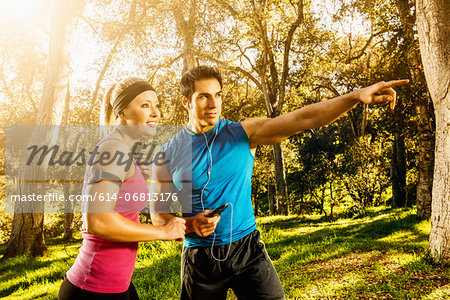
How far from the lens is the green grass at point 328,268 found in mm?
4469

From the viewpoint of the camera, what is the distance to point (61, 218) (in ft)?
89.0

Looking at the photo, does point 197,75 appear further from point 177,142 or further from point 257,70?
point 257,70

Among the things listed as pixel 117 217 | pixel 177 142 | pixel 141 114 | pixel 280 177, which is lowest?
pixel 280 177

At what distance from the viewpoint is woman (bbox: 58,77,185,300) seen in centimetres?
158

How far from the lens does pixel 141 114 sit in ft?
6.49

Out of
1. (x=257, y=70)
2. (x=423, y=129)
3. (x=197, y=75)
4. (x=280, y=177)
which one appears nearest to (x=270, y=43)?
(x=257, y=70)

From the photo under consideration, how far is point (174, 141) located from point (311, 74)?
1452cm

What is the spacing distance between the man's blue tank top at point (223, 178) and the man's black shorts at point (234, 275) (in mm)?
83

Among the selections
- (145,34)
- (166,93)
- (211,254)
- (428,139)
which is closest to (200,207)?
(211,254)

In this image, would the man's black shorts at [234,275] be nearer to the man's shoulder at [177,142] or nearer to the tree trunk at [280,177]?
the man's shoulder at [177,142]

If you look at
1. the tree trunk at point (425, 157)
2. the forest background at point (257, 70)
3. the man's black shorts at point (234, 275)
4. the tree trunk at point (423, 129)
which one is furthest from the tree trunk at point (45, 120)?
the tree trunk at point (425, 157)

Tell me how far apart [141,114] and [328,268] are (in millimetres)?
4625

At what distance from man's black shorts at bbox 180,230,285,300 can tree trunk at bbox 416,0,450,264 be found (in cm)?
401

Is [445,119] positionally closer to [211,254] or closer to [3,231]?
[211,254]
